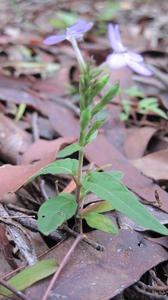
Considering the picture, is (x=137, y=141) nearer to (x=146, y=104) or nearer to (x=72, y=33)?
(x=146, y=104)

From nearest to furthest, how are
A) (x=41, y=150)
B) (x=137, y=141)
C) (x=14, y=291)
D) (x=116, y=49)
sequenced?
(x=14, y=291) < (x=116, y=49) < (x=41, y=150) < (x=137, y=141)

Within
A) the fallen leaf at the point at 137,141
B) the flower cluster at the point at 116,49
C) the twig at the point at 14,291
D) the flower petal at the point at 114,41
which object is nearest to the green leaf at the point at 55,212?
the twig at the point at 14,291

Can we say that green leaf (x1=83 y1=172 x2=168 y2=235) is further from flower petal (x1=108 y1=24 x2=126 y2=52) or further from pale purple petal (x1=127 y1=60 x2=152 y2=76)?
flower petal (x1=108 y1=24 x2=126 y2=52)

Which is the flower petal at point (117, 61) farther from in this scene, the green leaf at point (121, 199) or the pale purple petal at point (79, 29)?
the green leaf at point (121, 199)

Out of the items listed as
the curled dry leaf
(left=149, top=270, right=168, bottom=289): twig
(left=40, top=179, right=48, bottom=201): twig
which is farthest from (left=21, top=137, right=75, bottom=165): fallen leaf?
(left=149, top=270, right=168, bottom=289): twig

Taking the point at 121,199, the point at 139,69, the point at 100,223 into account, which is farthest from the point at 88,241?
the point at 139,69

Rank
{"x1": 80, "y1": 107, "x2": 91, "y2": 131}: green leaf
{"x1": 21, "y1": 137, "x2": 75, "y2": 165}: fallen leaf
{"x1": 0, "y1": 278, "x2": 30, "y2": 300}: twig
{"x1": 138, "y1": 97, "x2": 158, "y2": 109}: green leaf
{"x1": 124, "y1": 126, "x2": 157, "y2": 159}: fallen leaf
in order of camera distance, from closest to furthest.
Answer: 1. {"x1": 0, "y1": 278, "x2": 30, "y2": 300}: twig
2. {"x1": 80, "y1": 107, "x2": 91, "y2": 131}: green leaf
3. {"x1": 21, "y1": 137, "x2": 75, "y2": 165}: fallen leaf
4. {"x1": 124, "y1": 126, "x2": 157, "y2": 159}: fallen leaf
5. {"x1": 138, "y1": 97, "x2": 158, "y2": 109}: green leaf

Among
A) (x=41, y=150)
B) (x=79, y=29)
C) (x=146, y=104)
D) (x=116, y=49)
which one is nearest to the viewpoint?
(x=79, y=29)
